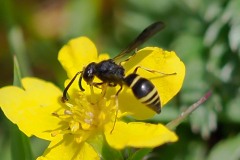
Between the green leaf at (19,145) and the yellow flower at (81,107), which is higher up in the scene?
the yellow flower at (81,107)

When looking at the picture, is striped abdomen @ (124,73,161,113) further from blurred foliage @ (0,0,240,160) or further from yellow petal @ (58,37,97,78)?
blurred foliage @ (0,0,240,160)

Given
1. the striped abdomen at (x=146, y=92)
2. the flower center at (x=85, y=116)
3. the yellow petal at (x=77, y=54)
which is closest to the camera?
the striped abdomen at (x=146, y=92)

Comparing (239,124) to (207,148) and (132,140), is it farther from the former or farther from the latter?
(132,140)

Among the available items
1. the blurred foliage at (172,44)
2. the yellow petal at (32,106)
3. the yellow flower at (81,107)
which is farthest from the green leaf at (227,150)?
the yellow petal at (32,106)

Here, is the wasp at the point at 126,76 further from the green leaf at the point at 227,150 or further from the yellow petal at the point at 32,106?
the green leaf at the point at 227,150

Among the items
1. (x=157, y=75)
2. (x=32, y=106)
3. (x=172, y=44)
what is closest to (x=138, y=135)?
(x=157, y=75)

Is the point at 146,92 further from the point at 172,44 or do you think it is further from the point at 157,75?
the point at 172,44

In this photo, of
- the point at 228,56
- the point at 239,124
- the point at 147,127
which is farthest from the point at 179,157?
the point at 147,127
